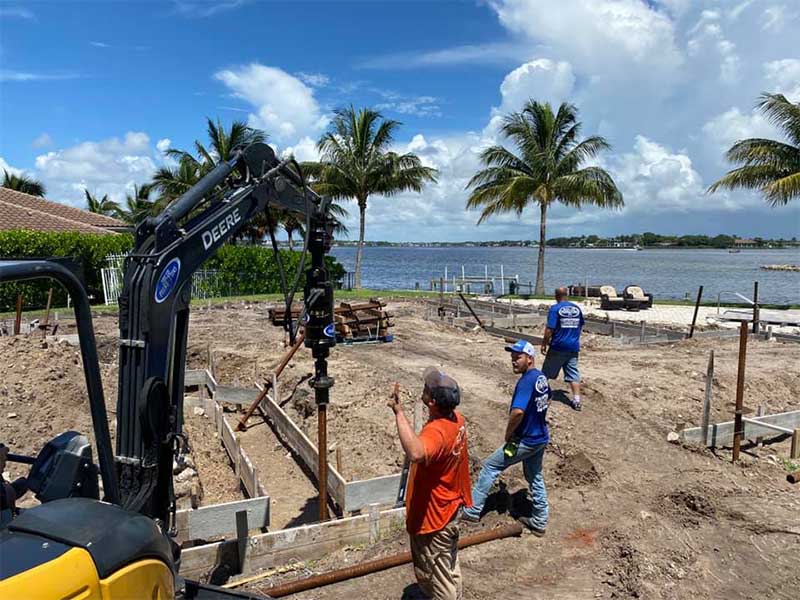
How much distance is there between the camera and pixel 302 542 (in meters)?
5.18

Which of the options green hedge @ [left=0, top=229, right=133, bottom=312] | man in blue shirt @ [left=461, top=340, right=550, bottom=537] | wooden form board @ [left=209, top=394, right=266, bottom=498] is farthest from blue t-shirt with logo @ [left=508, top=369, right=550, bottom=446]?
green hedge @ [left=0, top=229, right=133, bottom=312]

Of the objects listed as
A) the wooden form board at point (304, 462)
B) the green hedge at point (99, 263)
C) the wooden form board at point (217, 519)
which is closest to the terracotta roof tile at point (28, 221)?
the green hedge at point (99, 263)

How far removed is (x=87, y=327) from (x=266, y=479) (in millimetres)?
5555

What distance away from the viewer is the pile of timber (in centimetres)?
1501

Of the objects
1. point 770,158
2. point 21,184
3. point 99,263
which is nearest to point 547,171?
point 770,158

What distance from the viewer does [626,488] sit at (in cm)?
666

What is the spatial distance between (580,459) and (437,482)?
3.93 metres

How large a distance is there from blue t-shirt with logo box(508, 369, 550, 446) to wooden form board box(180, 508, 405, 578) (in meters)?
1.46

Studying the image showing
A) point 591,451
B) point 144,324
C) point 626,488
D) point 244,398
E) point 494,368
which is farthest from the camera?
point 494,368

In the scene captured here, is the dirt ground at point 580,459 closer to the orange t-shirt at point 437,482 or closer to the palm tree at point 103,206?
the orange t-shirt at point 437,482

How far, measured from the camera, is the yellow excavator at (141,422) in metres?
2.08

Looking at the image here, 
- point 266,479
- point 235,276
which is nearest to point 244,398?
point 266,479

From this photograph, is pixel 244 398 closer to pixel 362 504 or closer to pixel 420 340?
pixel 362 504

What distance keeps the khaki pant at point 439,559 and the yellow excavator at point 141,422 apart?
3.67 ft
